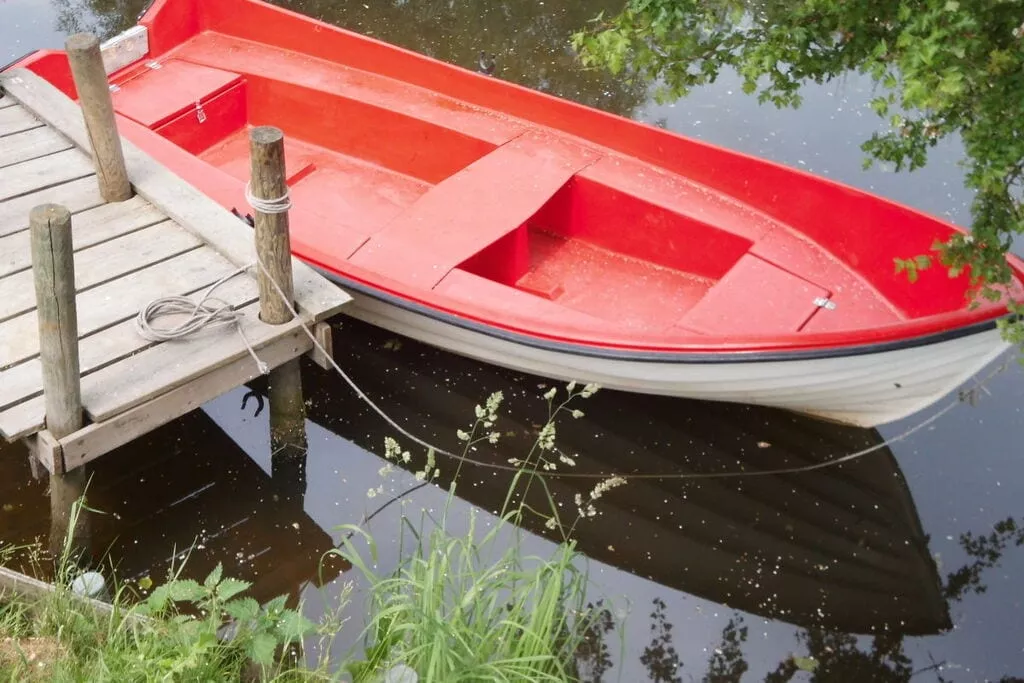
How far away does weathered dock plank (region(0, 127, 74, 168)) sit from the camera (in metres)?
5.25

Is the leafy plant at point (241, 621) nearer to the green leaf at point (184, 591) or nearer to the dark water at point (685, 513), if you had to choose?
the green leaf at point (184, 591)

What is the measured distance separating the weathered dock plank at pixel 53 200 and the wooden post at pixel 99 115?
0.28ft

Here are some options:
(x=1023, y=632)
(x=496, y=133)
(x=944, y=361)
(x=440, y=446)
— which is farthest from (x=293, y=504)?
(x=1023, y=632)

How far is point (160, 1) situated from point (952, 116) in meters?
4.84

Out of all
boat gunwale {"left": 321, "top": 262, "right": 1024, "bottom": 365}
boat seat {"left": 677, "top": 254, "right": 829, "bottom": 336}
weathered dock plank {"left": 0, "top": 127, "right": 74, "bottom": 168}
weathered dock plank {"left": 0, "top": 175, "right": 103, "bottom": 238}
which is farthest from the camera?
weathered dock plank {"left": 0, "top": 127, "right": 74, "bottom": 168}

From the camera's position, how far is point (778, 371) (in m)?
4.47

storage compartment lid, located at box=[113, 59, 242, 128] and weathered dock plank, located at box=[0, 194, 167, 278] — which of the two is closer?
weathered dock plank, located at box=[0, 194, 167, 278]

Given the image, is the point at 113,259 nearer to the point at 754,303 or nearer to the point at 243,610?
the point at 243,610

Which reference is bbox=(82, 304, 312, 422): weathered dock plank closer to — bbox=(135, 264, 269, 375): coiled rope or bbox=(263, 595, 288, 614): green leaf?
bbox=(135, 264, 269, 375): coiled rope

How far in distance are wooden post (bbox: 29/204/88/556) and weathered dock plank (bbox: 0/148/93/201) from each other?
1.42 m

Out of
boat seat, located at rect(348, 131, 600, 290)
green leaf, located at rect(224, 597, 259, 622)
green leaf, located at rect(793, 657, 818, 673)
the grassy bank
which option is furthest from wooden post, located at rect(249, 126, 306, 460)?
green leaf, located at rect(793, 657, 818, 673)

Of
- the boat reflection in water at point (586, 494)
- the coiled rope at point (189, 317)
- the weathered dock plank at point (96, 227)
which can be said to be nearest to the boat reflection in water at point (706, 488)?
the boat reflection in water at point (586, 494)

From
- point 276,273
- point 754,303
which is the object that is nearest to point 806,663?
point 754,303

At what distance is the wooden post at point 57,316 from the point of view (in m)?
3.51
